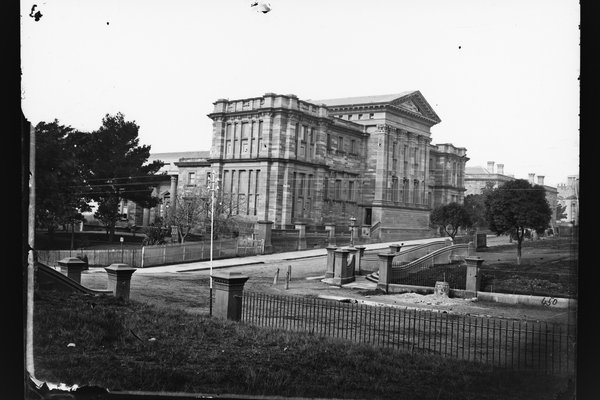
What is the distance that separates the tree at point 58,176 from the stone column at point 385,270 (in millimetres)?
4703

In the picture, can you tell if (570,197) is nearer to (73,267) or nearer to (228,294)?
(228,294)

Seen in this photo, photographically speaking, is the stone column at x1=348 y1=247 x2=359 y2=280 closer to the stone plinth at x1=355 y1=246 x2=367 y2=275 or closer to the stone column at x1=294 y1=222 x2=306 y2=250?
the stone plinth at x1=355 y1=246 x2=367 y2=275

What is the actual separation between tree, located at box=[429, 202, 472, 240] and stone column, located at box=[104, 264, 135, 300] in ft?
16.2

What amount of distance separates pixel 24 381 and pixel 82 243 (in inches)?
87.8

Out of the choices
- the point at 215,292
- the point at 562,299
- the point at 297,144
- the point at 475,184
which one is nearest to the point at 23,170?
the point at 215,292

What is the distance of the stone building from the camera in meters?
7.53

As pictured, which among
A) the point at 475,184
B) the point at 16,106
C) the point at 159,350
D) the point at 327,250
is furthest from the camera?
the point at 327,250

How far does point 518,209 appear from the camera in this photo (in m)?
6.91

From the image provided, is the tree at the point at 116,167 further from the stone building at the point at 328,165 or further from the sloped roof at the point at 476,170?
the sloped roof at the point at 476,170

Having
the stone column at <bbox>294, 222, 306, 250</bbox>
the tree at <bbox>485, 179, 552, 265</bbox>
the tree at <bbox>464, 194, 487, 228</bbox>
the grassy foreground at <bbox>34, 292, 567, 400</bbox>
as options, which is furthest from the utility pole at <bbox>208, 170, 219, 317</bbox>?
the tree at <bbox>485, 179, 552, 265</bbox>

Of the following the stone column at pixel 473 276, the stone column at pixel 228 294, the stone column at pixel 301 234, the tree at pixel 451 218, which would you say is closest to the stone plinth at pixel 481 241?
the stone column at pixel 473 276

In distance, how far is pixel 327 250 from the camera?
26.1 ft

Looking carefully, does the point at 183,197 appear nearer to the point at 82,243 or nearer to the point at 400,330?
the point at 82,243

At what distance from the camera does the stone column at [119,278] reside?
709cm
